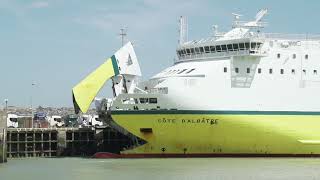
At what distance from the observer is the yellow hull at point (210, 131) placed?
28484 millimetres

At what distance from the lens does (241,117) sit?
28734 mm

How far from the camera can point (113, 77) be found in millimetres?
30453

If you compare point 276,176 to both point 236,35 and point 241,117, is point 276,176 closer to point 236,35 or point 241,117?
point 241,117

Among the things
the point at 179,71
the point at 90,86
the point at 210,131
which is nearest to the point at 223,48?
the point at 179,71

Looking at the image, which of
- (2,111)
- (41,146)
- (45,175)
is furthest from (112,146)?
(45,175)

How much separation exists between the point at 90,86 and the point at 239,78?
7009 millimetres

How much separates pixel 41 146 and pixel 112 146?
3803 mm

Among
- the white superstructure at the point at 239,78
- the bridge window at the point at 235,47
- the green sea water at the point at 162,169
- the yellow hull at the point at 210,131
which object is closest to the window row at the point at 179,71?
the white superstructure at the point at 239,78

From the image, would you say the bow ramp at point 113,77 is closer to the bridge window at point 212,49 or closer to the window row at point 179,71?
the window row at point 179,71

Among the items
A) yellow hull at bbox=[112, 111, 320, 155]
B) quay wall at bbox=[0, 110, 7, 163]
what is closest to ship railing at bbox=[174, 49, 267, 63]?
yellow hull at bbox=[112, 111, 320, 155]

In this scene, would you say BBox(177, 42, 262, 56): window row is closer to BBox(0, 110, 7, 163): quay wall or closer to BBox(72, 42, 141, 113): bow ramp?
BBox(72, 42, 141, 113): bow ramp

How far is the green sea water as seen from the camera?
23.1m

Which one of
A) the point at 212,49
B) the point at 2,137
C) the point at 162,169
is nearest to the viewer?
the point at 162,169

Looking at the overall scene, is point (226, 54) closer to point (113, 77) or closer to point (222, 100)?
point (222, 100)
